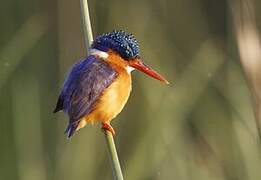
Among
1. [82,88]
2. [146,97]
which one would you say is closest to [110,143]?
[82,88]

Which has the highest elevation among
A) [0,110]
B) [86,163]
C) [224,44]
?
[224,44]

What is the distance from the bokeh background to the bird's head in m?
0.42

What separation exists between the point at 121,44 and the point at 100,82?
185 millimetres

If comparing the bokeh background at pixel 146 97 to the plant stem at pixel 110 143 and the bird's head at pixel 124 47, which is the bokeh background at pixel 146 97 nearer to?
the bird's head at pixel 124 47

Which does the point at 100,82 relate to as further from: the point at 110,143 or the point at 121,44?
the point at 110,143

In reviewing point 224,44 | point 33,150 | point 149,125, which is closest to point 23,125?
point 33,150

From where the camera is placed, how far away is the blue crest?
2.44 m

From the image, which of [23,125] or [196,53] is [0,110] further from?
[196,53]

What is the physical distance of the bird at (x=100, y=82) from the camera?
7.36ft

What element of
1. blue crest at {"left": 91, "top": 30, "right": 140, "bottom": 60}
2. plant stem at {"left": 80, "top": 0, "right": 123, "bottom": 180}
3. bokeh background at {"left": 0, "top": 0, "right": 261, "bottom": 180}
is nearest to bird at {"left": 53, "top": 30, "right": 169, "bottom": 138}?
blue crest at {"left": 91, "top": 30, "right": 140, "bottom": 60}

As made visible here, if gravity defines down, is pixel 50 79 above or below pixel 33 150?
above

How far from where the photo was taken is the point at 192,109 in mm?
3178

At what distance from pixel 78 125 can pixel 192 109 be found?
1.02 m

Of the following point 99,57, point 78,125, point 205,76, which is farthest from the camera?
point 205,76
